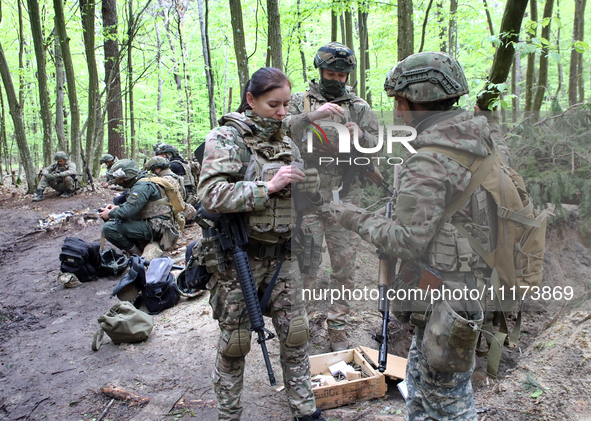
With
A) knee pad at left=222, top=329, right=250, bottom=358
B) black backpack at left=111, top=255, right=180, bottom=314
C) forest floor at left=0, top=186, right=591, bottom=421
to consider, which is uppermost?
knee pad at left=222, top=329, right=250, bottom=358

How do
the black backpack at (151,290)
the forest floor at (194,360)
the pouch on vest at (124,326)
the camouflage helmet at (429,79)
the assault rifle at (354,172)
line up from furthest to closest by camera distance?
the black backpack at (151,290) → the pouch on vest at (124,326) → the assault rifle at (354,172) → the forest floor at (194,360) → the camouflage helmet at (429,79)

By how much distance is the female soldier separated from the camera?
2.23m

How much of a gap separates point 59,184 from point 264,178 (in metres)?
13.0

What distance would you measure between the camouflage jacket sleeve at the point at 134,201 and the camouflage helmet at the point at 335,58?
417 centimetres

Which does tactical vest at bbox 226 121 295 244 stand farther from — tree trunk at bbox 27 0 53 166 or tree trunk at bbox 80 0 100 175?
tree trunk at bbox 27 0 53 166

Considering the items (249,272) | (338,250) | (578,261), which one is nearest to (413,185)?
(249,272)

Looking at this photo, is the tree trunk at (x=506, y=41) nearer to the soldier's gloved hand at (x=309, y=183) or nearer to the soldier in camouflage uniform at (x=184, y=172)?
the soldier's gloved hand at (x=309, y=183)

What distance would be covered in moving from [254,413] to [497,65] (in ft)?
16.0

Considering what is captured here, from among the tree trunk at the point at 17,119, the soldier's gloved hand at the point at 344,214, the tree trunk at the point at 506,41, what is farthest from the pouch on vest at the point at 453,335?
the tree trunk at the point at 17,119

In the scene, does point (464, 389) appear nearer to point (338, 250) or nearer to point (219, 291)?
point (219, 291)

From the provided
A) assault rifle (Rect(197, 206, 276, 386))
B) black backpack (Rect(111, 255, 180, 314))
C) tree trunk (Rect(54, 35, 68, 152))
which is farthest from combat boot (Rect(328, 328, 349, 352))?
tree trunk (Rect(54, 35, 68, 152))

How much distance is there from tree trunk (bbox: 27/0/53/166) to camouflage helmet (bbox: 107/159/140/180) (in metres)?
8.91

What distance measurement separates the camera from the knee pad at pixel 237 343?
2.36 metres

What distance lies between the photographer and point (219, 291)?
2.46 meters
